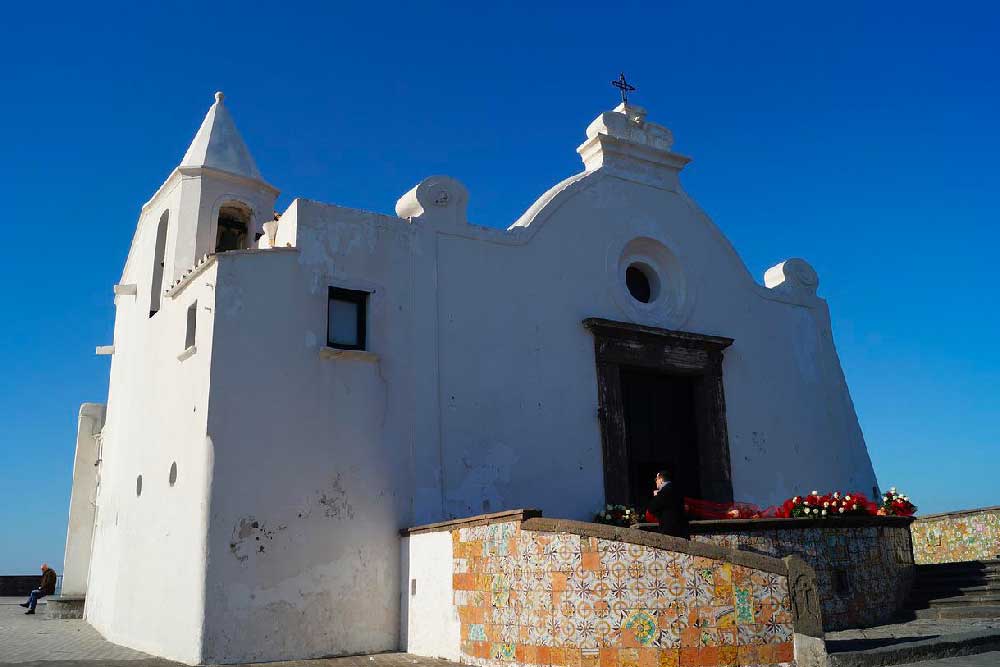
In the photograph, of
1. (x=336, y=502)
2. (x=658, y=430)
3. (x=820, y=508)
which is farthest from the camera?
(x=658, y=430)

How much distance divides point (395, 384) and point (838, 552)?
21.2ft

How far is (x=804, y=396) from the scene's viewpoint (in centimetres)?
1672

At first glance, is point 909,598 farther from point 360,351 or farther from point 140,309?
point 140,309

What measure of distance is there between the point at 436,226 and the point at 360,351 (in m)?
2.48

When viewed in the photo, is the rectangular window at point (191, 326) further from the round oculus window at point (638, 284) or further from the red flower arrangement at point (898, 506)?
the red flower arrangement at point (898, 506)

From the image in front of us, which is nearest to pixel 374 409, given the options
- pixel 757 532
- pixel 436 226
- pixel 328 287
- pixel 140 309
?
pixel 328 287

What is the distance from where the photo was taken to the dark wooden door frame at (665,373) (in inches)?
545

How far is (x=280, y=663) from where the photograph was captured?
10.3 metres

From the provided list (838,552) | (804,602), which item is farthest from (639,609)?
(838,552)

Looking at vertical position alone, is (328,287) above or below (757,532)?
above

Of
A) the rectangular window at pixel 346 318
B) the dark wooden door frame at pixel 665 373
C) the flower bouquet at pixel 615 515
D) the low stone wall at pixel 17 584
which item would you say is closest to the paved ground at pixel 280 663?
the flower bouquet at pixel 615 515

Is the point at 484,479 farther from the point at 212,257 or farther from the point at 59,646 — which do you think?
the point at 59,646

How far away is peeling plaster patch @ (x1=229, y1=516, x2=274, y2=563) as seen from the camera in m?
10.5

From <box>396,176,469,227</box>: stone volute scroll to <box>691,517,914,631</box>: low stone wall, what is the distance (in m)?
5.93
